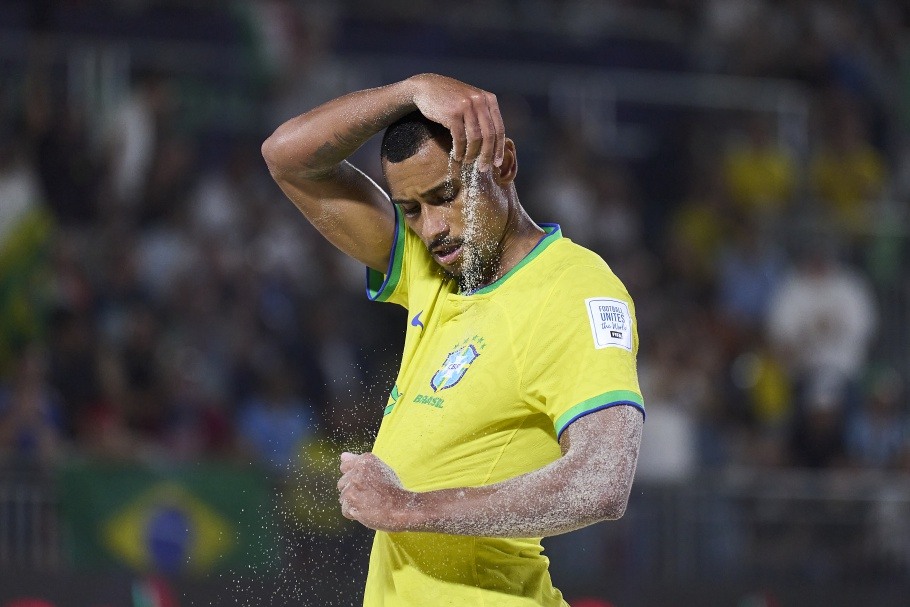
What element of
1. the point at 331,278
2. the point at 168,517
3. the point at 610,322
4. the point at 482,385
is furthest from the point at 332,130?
the point at 331,278

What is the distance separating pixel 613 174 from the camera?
11977mm

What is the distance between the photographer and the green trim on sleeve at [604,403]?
301 centimetres

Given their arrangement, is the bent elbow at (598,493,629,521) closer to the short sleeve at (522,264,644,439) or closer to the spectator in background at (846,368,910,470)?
the short sleeve at (522,264,644,439)

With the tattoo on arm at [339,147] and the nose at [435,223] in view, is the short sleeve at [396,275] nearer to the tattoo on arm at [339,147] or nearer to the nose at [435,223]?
the tattoo on arm at [339,147]

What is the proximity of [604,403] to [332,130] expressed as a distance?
119 centimetres

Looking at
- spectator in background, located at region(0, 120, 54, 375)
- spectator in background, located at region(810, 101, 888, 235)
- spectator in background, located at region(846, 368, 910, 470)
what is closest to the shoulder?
spectator in background, located at region(0, 120, 54, 375)

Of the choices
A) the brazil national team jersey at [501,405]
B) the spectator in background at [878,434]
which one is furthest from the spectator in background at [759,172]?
the brazil national team jersey at [501,405]

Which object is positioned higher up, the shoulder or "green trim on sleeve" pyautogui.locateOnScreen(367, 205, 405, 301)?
the shoulder

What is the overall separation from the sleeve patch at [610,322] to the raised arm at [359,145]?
43 centimetres

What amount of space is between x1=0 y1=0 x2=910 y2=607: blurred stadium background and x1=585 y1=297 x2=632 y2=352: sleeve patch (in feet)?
12.8

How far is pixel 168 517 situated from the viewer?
27.0ft

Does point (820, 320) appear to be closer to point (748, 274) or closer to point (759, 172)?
point (748, 274)

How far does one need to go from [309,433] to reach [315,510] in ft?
2.62

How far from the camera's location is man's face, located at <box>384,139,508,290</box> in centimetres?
337
